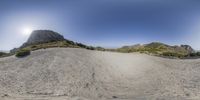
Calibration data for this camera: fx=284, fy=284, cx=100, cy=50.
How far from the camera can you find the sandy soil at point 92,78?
22047mm

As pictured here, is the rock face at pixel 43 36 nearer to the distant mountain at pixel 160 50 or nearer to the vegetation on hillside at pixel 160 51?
the vegetation on hillside at pixel 160 51

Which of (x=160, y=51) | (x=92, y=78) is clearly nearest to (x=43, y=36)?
(x=160, y=51)

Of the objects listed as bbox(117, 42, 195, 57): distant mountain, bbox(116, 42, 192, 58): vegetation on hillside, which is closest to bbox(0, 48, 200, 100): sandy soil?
bbox(116, 42, 192, 58): vegetation on hillside

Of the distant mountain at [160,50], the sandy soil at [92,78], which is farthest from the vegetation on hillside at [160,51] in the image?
the sandy soil at [92,78]

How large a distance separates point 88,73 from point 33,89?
288 inches

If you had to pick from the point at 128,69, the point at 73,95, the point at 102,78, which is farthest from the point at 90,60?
the point at 73,95

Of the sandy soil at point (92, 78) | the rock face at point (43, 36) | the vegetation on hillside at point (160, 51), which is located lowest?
the sandy soil at point (92, 78)

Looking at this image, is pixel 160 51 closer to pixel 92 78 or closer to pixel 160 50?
pixel 160 50

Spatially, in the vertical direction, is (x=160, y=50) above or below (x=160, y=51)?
above

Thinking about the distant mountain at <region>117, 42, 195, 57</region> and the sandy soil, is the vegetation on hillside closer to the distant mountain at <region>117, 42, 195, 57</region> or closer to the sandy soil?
the distant mountain at <region>117, 42, 195, 57</region>

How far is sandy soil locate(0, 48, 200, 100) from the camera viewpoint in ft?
72.3

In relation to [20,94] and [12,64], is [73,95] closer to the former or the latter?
[20,94]

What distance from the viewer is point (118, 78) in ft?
95.3

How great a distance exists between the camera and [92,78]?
27391mm
